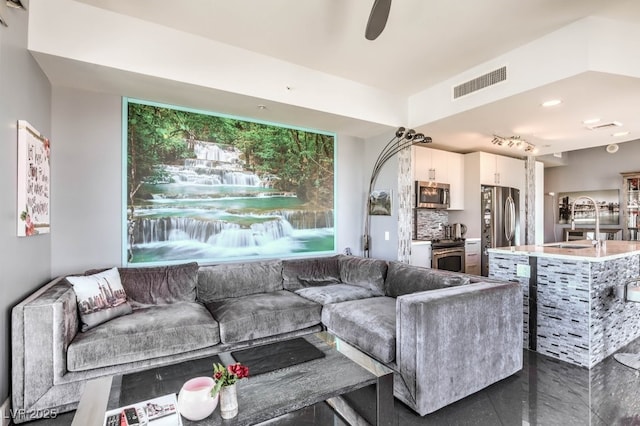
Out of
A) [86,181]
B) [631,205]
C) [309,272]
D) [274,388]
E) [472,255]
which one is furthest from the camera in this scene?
[631,205]

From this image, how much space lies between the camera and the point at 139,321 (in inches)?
92.4

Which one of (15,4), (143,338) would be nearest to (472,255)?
(143,338)

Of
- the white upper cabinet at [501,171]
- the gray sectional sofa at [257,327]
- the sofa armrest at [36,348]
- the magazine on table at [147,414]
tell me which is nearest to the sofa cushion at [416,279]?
the gray sectional sofa at [257,327]

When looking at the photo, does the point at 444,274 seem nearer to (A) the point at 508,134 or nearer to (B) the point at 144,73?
(A) the point at 508,134

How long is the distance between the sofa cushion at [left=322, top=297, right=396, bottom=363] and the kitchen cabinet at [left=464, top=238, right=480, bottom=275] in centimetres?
239

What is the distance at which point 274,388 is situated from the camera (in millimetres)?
1603

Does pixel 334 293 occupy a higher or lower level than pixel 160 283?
lower

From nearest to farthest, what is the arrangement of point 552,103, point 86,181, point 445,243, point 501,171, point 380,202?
point 86,181
point 552,103
point 380,202
point 445,243
point 501,171

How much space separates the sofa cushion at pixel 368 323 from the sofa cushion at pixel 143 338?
980 mm

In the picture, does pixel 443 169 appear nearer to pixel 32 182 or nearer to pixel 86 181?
pixel 86 181

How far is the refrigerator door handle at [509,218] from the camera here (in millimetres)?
5191

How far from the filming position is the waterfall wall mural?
122 inches

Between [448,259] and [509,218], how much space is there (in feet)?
4.86

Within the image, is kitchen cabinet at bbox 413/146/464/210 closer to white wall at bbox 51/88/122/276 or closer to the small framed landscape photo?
the small framed landscape photo
